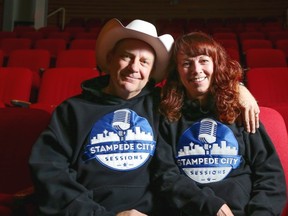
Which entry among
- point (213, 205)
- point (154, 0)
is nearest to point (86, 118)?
point (213, 205)

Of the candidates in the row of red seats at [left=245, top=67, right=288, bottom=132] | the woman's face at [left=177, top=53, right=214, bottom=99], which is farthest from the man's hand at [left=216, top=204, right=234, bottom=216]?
the row of red seats at [left=245, top=67, right=288, bottom=132]

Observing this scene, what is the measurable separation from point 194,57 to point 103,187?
302 millimetres

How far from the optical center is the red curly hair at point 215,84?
0.74 m

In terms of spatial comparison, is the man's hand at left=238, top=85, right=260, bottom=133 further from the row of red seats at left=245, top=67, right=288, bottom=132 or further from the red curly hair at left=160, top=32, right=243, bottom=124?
the row of red seats at left=245, top=67, right=288, bottom=132

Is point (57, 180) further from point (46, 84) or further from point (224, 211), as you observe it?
point (46, 84)

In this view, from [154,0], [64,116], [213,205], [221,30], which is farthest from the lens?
[154,0]

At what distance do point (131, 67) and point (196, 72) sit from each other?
126 millimetres

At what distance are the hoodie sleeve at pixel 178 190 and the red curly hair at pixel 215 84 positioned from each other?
6 cm

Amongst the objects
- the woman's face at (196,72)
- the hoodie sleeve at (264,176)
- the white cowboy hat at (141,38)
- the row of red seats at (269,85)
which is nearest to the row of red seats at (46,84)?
the row of red seats at (269,85)

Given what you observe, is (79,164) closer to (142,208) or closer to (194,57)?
(142,208)

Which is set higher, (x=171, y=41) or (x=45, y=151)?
(x=171, y=41)

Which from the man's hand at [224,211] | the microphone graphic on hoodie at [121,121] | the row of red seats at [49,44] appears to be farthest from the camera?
the row of red seats at [49,44]

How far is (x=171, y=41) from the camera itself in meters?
0.81

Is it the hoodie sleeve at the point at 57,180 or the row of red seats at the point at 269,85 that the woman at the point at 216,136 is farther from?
the row of red seats at the point at 269,85
